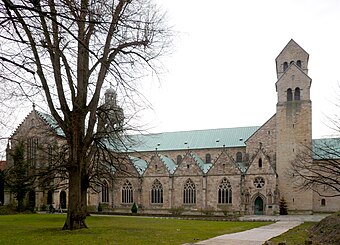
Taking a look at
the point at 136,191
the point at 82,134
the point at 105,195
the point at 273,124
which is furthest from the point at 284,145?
the point at 82,134

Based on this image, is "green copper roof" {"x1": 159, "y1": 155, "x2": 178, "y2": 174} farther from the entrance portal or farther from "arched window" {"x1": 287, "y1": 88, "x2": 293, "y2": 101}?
"arched window" {"x1": 287, "y1": 88, "x2": 293, "y2": 101}

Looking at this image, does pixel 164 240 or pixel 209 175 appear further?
pixel 209 175

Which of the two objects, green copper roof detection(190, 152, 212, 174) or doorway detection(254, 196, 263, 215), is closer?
doorway detection(254, 196, 263, 215)

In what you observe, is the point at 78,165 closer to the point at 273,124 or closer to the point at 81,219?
the point at 81,219

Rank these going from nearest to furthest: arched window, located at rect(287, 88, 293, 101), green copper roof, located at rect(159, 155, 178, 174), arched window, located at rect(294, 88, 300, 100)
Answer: arched window, located at rect(294, 88, 300, 100) → arched window, located at rect(287, 88, 293, 101) → green copper roof, located at rect(159, 155, 178, 174)

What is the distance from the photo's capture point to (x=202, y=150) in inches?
2133

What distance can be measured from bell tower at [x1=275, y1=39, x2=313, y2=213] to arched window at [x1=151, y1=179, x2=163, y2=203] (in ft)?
46.9

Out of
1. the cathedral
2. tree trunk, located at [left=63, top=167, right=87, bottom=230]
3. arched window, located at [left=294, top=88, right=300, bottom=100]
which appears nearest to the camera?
tree trunk, located at [left=63, top=167, right=87, bottom=230]

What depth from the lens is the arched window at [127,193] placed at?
51344mm

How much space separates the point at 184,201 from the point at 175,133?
573 inches

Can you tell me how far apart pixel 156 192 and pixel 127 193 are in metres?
4.29

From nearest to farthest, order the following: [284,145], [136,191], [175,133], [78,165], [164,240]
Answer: [164,240] < [78,165] < [284,145] < [136,191] < [175,133]

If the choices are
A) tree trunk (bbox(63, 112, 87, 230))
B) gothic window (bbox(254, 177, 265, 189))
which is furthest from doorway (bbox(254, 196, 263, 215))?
tree trunk (bbox(63, 112, 87, 230))

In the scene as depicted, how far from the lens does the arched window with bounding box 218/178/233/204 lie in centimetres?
4534
